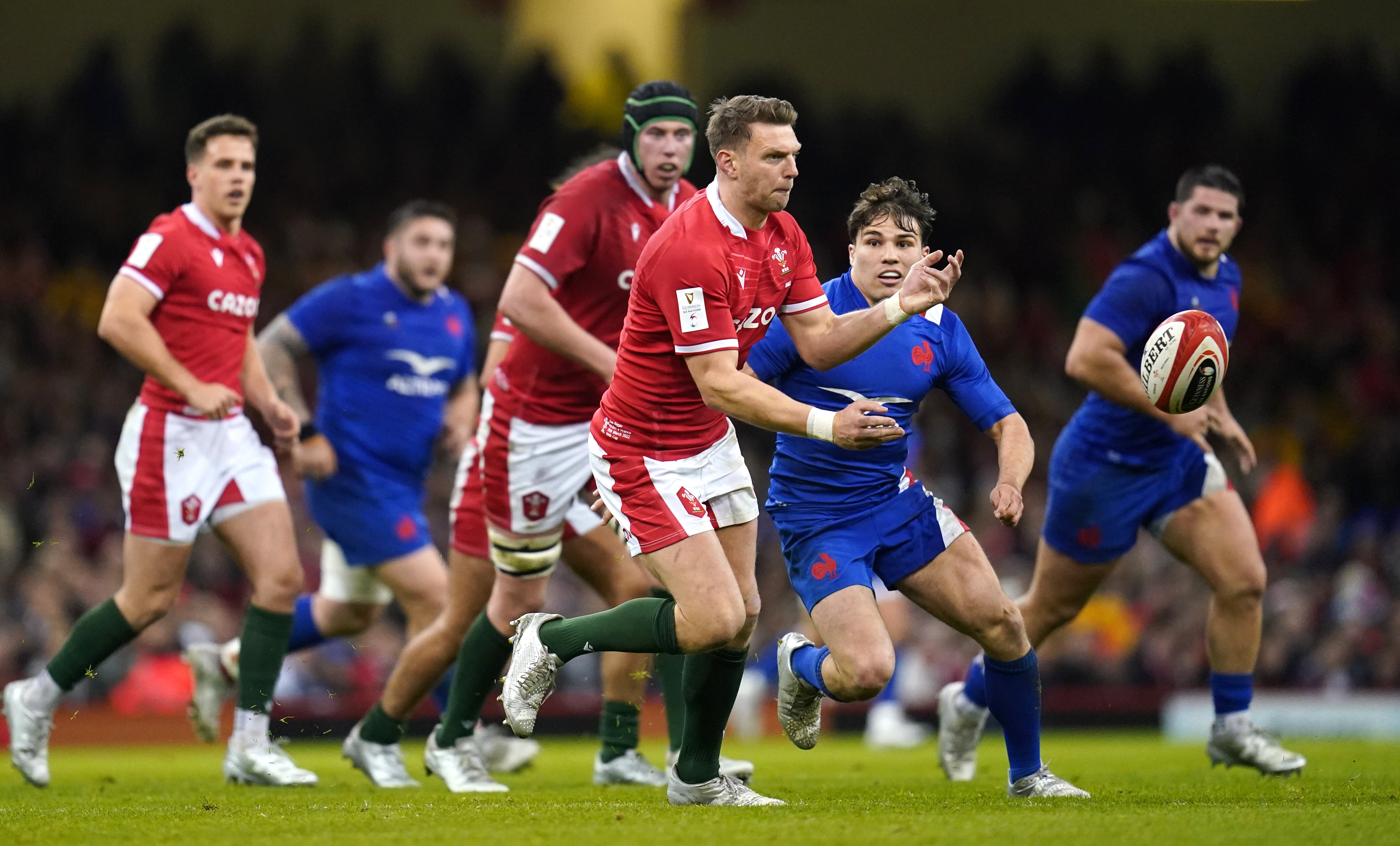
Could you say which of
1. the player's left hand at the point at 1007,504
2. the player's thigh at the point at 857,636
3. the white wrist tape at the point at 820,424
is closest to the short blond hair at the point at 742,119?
the white wrist tape at the point at 820,424

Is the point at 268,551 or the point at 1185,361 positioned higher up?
the point at 1185,361

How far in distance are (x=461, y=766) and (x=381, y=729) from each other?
60 cm

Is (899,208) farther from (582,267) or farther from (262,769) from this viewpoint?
(262,769)

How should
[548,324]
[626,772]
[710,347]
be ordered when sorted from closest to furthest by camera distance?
[710,347]
[548,324]
[626,772]

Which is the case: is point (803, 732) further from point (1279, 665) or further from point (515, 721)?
point (1279, 665)

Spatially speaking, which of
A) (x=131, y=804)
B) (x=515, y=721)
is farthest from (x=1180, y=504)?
(x=131, y=804)

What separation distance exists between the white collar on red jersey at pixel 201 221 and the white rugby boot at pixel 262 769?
2.38 metres

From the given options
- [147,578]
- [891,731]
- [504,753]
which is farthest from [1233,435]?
[891,731]

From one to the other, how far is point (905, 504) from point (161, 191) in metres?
13.5

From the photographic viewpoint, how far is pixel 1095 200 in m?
20.4

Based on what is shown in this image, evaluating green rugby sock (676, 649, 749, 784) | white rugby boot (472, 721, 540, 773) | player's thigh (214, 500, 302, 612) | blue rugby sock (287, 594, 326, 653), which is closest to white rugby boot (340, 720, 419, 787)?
player's thigh (214, 500, 302, 612)

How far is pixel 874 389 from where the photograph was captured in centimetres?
625

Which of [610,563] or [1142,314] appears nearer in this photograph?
[610,563]

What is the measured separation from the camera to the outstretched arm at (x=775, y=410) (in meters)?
5.18
